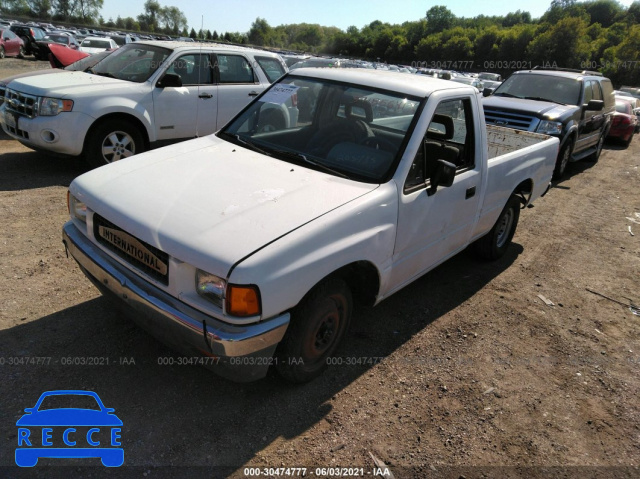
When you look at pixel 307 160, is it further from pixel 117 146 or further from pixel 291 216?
pixel 117 146

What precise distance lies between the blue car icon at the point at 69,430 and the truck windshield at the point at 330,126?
6.68 ft

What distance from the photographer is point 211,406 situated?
2.83 m

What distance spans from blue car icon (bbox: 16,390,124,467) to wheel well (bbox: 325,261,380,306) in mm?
1574

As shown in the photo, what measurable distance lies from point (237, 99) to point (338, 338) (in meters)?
5.38

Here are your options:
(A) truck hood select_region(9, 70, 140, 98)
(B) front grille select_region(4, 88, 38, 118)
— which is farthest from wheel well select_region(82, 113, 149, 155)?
(B) front grille select_region(4, 88, 38, 118)

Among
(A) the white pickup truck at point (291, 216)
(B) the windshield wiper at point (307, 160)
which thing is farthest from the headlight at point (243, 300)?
(B) the windshield wiper at point (307, 160)

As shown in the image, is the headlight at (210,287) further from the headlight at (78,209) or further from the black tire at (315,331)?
the headlight at (78,209)

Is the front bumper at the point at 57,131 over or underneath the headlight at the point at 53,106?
underneath

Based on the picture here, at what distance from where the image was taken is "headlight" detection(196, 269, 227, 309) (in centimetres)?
236

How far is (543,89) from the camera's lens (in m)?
9.52

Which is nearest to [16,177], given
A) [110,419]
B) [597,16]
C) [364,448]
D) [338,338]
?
[110,419]

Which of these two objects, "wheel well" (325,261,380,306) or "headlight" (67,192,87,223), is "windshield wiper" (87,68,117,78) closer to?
"headlight" (67,192,87,223)

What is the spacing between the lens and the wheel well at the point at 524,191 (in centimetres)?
504

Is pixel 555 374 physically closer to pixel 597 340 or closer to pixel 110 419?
pixel 597 340
